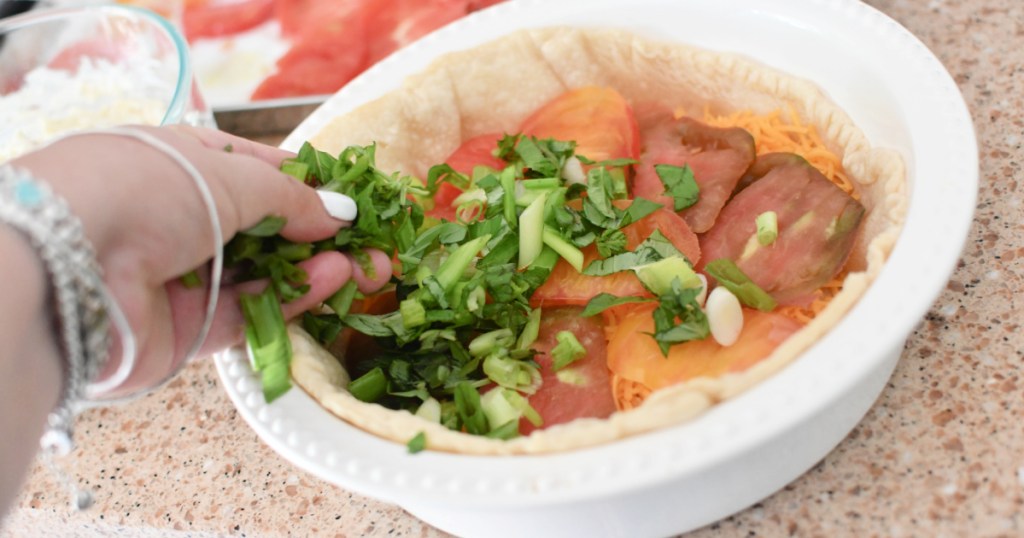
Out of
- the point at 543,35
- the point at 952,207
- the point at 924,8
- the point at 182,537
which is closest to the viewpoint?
the point at 952,207

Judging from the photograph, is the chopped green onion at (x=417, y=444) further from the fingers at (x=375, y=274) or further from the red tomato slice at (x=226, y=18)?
the red tomato slice at (x=226, y=18)

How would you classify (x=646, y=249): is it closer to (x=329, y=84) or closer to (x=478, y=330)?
(x=478, y=330)

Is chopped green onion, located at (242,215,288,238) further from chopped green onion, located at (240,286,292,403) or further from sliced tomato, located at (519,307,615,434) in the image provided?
sliced tomato, located at (519,307,615,434)

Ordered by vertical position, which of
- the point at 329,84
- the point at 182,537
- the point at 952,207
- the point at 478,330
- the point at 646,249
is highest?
the point at 952,207

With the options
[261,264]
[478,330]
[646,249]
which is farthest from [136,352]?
[646,249]

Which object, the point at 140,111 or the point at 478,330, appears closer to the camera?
the point at 478,330

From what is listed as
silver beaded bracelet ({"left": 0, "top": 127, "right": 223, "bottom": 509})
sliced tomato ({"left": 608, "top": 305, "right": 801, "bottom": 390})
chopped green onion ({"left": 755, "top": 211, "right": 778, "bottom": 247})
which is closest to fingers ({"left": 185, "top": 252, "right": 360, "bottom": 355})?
silver beaded bracelet ({"left": 0, "top": 127, "right": 223, "bottom": 509})
